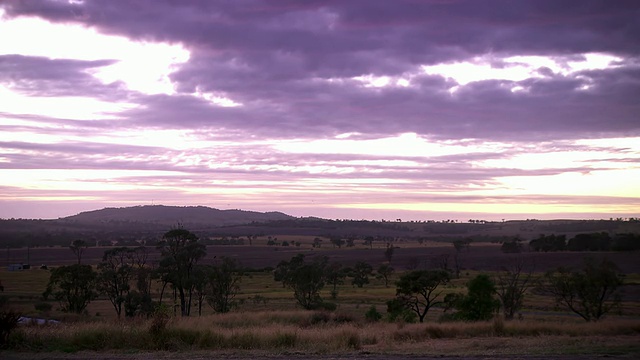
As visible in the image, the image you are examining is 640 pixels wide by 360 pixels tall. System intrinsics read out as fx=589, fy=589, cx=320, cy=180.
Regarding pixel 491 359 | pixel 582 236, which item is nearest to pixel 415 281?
pixel 491 359

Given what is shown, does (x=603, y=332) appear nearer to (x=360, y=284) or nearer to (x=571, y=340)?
(x=571, y=340)

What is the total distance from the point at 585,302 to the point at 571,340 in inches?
873

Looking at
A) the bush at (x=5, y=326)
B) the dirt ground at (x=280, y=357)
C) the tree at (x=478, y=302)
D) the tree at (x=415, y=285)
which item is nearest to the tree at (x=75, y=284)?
the tree at (x=415, y=285)

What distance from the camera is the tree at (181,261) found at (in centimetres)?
4862

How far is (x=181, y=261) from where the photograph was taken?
163 ft

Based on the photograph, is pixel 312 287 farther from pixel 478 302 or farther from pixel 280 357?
pixel 280 357

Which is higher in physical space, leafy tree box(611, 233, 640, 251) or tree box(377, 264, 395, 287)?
leafy tree box(611, 233, 640, 251)

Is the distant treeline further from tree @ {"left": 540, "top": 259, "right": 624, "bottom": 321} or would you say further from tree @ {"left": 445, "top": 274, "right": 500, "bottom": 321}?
tree @ {"left": 445, "top": 274, "right": 500, "bottom": 321}

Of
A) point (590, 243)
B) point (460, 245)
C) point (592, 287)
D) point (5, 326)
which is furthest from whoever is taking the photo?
point (460, 245)

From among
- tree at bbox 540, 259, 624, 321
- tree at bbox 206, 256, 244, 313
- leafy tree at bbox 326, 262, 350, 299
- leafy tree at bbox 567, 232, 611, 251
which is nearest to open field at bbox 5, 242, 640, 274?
leafy tree at bbox 567, 232, 611, 251

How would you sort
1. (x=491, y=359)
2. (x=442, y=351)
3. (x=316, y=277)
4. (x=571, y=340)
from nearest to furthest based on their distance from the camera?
(x=491, y=359)
(x=442, y=351)
(x=571, y=340)
(x=316, y=277)

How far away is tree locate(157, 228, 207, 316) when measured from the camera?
48.6m

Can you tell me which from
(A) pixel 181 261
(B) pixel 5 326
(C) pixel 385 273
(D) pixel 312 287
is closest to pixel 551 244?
(C) pixel 385 273

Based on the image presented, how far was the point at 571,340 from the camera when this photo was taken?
18469 mm
